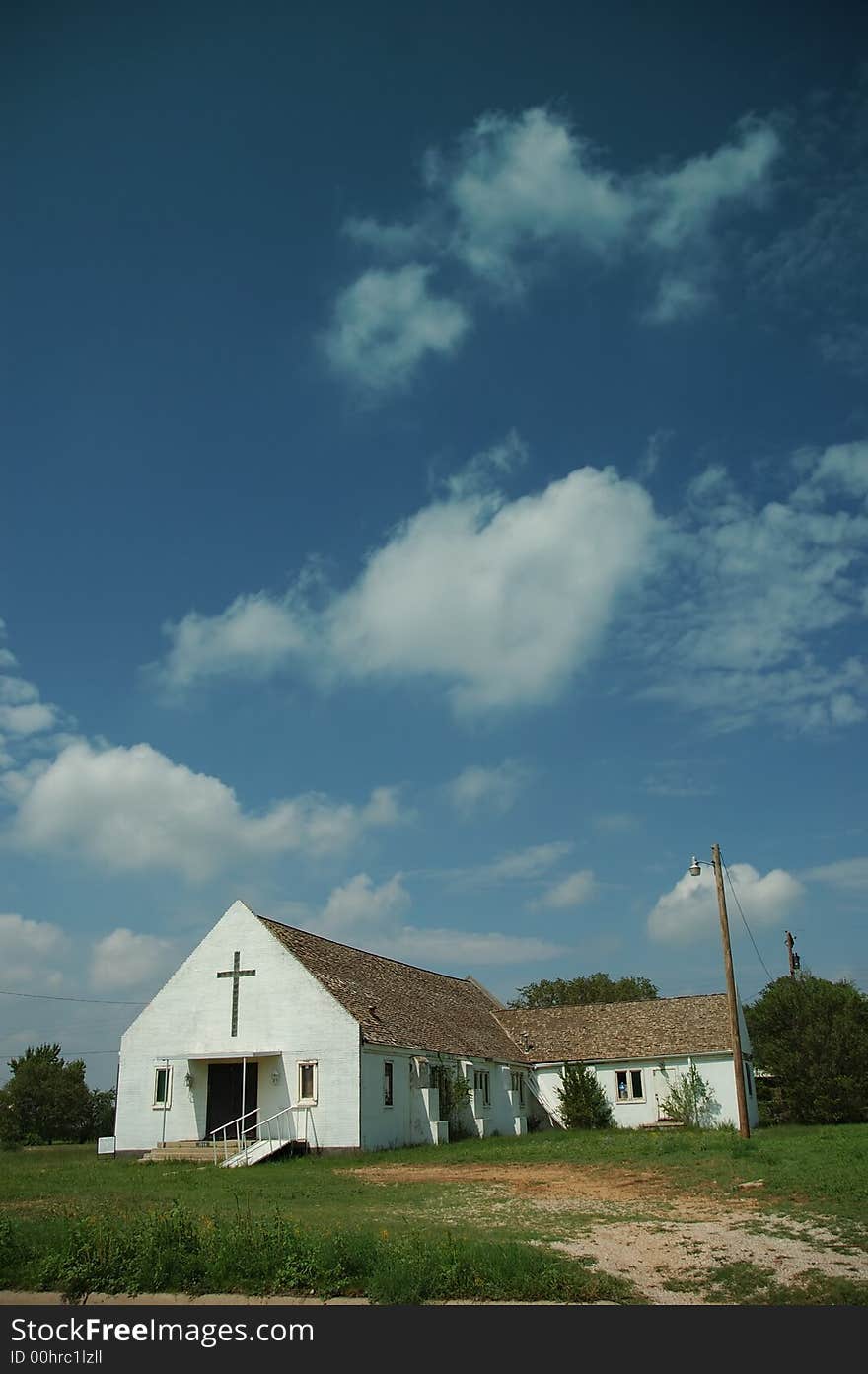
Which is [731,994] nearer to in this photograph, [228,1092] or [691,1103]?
[691,1103]

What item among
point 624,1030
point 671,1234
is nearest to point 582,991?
point 624,1030

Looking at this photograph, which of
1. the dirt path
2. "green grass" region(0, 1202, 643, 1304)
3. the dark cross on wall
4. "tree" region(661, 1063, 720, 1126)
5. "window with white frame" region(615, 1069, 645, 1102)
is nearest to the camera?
"green grass" region(0, 1202, 643, 1304)

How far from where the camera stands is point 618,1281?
31.6 feet

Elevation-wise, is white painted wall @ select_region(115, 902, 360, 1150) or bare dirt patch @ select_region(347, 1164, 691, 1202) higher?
white painted wall @ select_region(115, 902, 360, 1150)

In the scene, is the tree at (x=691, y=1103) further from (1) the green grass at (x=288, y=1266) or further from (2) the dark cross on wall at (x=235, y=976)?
(1) the green grass at (x=288, y=1266)

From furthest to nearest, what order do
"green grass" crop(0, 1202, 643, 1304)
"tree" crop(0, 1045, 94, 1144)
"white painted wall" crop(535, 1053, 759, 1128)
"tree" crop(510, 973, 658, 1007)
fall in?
"tree" crop(510, 973, 658, 1007)
"tree" crop(0, 1045, 94, 1144)
"white painted wall" crop(535, 1053, 759, 1128)
"green grass" crop(0, 1202, 643, 1304)

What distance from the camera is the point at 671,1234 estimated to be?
13.0m

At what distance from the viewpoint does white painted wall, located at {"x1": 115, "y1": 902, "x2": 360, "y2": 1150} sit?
102 ft

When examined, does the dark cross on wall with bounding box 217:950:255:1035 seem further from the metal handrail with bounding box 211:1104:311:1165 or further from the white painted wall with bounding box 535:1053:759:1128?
the white painted wall with bounding box 535:1053:759:1128

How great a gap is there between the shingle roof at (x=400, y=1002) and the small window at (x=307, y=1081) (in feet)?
6.71

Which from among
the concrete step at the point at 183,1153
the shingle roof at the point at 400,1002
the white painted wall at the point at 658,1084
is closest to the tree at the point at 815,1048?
the white painted wall at the point at 658,1084

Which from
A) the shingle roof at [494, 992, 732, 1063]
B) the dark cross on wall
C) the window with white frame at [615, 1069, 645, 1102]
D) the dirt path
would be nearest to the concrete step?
the dark cross on wall

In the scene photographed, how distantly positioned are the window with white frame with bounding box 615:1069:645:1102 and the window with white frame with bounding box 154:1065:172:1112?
19118mm
